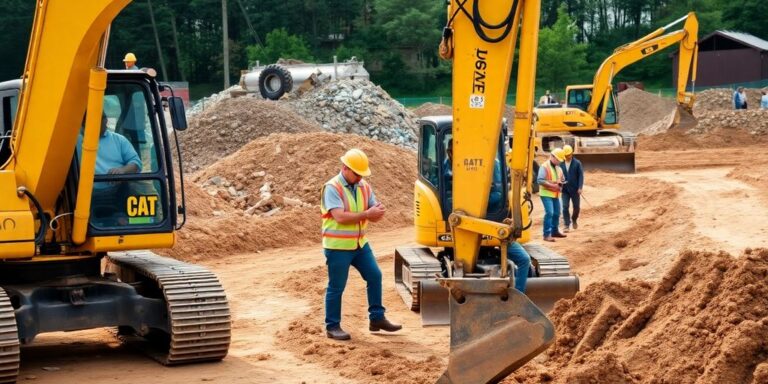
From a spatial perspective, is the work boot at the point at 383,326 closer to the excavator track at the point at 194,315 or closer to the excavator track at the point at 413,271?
the excavator track at the point at 413,271

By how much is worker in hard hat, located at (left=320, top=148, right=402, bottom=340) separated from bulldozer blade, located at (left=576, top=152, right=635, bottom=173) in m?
20.6

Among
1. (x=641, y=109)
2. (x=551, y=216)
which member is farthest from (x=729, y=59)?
(x=551, y=216)

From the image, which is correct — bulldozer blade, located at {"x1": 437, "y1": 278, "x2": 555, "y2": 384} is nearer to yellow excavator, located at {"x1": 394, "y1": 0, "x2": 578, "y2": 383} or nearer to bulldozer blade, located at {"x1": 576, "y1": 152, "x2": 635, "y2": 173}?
yellow excavator, located at {"x1": 394, "y1": 0, "x2": 578, "y2": 383}

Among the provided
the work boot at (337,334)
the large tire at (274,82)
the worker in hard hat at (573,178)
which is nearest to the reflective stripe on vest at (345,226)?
the work boot at (337,334)

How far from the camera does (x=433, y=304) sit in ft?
38.5

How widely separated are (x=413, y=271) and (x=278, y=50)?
185ft

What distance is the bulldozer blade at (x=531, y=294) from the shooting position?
11.7m

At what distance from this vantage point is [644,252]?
54.9 ft

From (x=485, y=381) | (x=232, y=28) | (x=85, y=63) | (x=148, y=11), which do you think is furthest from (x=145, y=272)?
(x=232, y=28)

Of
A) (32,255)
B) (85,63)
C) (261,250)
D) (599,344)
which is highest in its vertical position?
(85,63)

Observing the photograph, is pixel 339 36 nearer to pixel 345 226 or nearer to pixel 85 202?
pixel 345 226

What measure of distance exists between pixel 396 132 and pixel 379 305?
893 inches

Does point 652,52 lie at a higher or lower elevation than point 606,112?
higher

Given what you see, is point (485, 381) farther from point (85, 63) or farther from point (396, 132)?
point (396, 132)
